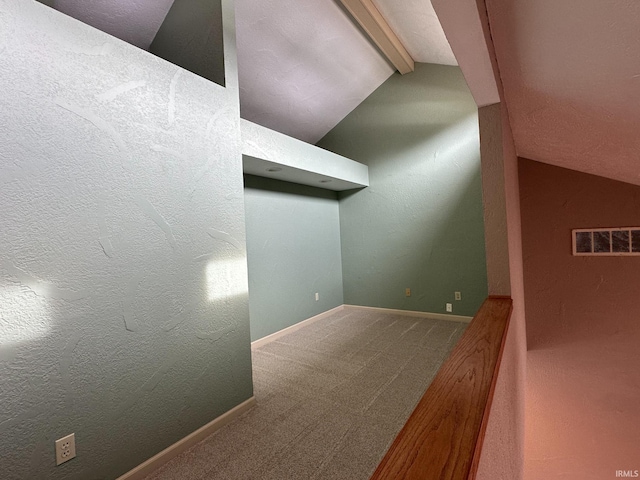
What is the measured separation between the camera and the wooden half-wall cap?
3045 mm

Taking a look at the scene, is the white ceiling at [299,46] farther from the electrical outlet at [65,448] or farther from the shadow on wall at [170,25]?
the electrical outlet at [65,448]

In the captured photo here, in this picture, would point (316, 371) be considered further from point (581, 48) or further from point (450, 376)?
point (581, 48)

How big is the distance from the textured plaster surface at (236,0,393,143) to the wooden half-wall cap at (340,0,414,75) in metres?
0.15

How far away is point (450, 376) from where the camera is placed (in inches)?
34.8

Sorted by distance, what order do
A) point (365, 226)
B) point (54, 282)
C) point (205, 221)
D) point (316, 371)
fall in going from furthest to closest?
point (365, 226), point (316, 371), point (205, 221), point (54, 282)

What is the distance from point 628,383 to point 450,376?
3.76 meters

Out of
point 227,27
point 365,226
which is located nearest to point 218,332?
point 227,27

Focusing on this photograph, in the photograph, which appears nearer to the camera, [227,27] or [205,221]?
[205,221]

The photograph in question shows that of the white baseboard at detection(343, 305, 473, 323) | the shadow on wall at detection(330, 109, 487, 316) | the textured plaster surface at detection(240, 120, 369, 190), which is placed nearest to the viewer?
the textured plaster surface at detection(240, 120, 369, 190)

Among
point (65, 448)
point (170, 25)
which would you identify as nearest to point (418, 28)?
point (170, 25)

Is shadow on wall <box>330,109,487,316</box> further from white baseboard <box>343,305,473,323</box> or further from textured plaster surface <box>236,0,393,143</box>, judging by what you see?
textured plaster surface <box>236,0,393,143</box>

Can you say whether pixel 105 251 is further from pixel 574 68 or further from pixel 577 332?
pixel 577 332

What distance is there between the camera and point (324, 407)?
223cm

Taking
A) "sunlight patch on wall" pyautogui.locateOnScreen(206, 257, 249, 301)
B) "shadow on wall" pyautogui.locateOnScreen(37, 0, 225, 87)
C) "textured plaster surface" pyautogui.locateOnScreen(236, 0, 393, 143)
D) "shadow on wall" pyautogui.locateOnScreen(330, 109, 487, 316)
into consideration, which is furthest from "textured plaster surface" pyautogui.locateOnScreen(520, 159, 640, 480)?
"shadow on wall" pyautogui.locateOnScreen(37, 0, 225, 87)
